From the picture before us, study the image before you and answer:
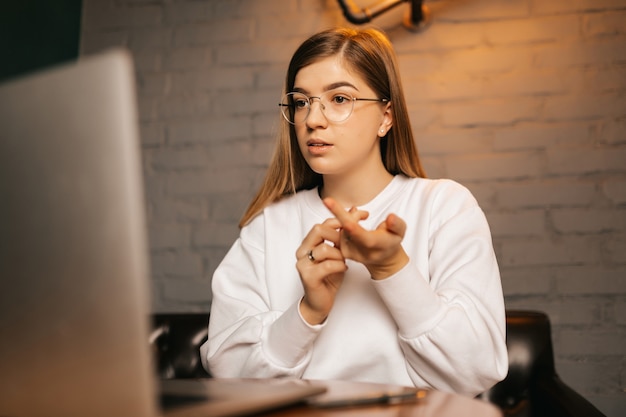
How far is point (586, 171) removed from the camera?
2.01 m

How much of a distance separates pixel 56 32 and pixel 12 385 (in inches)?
81.4

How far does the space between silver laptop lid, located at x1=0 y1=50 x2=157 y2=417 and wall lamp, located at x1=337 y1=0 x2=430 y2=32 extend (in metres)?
1.64

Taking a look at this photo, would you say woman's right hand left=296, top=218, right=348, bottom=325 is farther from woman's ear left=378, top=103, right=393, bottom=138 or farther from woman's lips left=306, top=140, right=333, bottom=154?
woman's ear left=378, top=103, right=393, bottom=138

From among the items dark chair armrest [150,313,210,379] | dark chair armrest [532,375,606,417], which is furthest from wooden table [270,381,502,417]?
dark chair armrest [150,313,210,379]

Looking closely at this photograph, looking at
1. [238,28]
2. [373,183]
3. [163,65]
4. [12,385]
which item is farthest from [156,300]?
[12,385]

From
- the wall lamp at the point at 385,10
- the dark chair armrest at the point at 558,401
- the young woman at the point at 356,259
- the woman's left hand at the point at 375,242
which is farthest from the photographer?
the wall lamp at the point at 385,10

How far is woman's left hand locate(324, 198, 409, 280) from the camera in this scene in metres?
0.98

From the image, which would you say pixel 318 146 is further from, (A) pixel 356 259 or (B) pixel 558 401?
(B) pixel 558 401

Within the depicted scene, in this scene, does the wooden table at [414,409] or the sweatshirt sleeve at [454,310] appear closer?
the wooden table at [414,409]

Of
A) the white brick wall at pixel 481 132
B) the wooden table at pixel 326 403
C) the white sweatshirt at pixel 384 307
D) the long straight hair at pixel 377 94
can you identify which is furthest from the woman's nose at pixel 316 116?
the white brick wall at pixel 481 132

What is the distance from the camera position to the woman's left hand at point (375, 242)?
98 cm

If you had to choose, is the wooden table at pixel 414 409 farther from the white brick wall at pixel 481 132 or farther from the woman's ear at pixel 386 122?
the white brick wall at pixel 481 132

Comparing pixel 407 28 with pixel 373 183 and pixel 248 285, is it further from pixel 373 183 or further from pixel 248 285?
pixel 248 285

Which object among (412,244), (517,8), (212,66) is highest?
(517,8)
